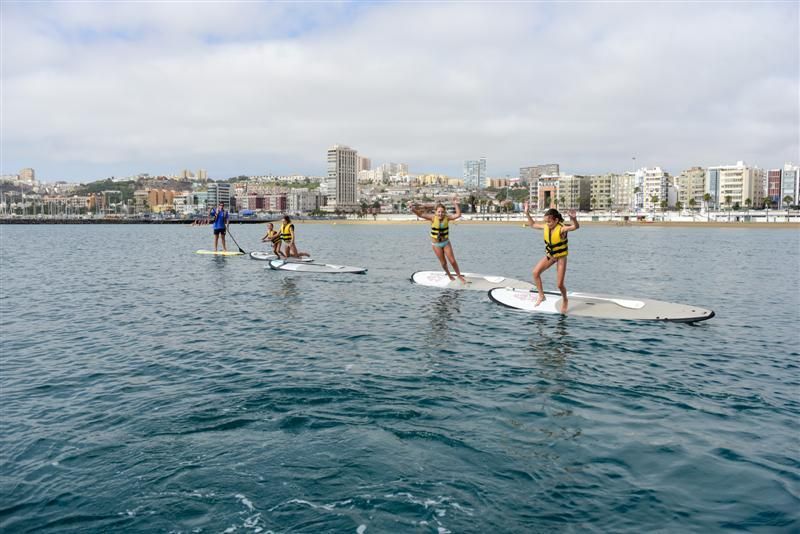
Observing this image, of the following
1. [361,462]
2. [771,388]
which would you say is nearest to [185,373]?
[361,462]

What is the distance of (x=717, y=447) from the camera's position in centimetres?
708

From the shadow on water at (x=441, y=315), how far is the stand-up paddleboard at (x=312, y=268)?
7.36 metres

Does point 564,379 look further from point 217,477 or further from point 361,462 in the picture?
point 217,477

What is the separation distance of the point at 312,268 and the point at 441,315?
40.8 feet

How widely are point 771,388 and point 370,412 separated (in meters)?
6.82

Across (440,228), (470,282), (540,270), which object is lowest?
(470,282)

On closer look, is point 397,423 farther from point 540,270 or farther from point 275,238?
point 275,238

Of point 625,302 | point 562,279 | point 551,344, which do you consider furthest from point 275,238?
point 551,344

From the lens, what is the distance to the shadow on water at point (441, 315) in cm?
1309

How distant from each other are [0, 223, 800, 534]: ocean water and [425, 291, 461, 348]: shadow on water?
0.45 feet

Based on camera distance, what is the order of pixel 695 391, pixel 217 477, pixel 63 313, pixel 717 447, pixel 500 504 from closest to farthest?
1. pixel 500 504
2. pixel 217 477
3. pixel 717 447
4. pixel 695 391
5. pixel 63 313

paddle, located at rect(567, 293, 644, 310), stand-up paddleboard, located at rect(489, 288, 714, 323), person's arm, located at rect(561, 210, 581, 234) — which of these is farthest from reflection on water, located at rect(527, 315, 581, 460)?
person's arm, located at rect(561, 210, 581, 234)

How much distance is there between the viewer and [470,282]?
21203 millimetres

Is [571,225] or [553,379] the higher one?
[571,225]
